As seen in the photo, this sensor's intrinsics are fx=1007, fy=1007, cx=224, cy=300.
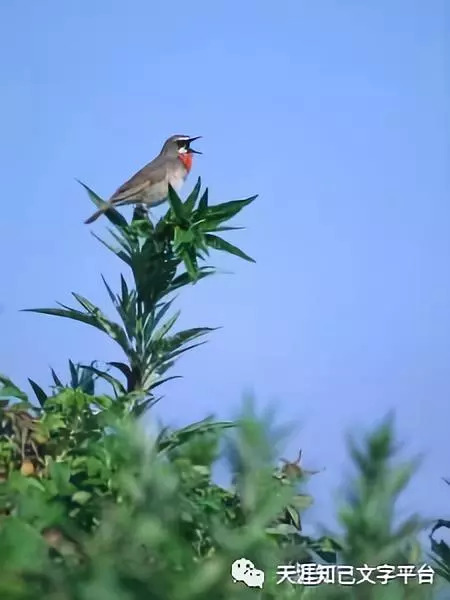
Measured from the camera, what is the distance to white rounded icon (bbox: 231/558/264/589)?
0.51m

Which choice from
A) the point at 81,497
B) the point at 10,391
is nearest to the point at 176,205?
the point at 10,391

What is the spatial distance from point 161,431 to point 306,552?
13 centimetres

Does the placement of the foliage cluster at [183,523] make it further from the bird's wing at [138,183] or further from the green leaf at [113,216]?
the bird's wing at [138,183]

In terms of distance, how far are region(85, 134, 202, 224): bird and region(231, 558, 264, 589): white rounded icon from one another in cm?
103

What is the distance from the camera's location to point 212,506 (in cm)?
66

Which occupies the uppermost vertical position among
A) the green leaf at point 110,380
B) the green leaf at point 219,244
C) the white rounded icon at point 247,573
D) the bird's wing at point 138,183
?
the bird's wing at point 138,183

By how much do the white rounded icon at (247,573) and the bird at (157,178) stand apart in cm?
103

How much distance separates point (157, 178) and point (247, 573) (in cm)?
316

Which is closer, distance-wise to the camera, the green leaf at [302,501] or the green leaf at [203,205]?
the green leaf at [302,501]

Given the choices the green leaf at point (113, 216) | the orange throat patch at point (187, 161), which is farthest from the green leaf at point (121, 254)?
the orange throat patch at point (187, 161)

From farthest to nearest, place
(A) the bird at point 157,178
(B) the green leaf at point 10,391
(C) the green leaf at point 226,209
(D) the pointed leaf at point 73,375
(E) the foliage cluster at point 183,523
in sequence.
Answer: (A) the bird at point 157,178
(C) the green leaf at point 226,209
(D) the pointed leaf at point 73,375
(B) the green leaf at point 10,391
(E) the foliage cluster at point 183,523

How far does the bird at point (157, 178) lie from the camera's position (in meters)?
2.60

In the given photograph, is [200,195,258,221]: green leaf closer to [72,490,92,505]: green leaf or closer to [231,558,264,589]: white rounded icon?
[72,490,92,505]: green leaf

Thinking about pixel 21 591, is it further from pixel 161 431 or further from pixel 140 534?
pixel 161 431
